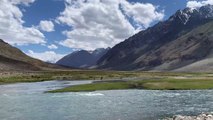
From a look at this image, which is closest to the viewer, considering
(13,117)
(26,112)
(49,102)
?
(13,117)

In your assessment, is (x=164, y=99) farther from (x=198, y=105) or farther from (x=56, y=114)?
(x=56, y=114)

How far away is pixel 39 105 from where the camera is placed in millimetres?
59000

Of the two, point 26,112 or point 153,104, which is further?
point 153,104

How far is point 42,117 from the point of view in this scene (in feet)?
154

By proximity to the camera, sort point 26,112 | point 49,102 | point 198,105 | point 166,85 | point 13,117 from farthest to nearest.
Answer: point 166,85, point 49,102, point 198,105, point 26,112, point 13,117

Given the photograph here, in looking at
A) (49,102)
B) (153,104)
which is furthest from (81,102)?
(153,104)

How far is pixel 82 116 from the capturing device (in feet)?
156

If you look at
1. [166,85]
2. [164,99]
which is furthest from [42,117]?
[166,85]

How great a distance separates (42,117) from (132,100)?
22.1m

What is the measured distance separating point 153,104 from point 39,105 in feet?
57.8

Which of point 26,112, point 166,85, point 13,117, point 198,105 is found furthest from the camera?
point 166,85

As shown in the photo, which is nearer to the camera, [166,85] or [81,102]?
[81,102]

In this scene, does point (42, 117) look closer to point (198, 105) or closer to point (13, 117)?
point (13, 117)

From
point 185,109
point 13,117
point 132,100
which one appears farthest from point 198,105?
point 13,117
